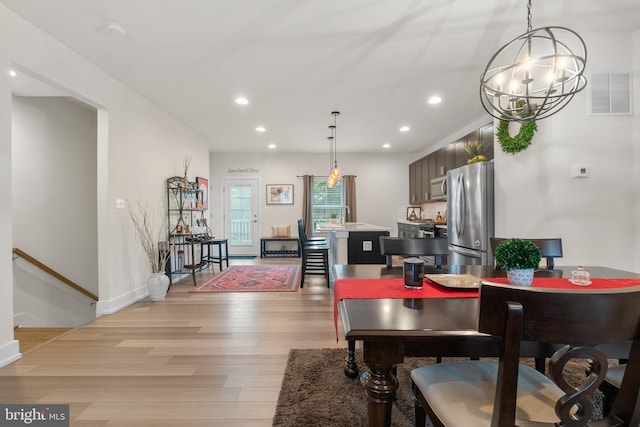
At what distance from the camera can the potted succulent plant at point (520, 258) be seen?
1205 mm

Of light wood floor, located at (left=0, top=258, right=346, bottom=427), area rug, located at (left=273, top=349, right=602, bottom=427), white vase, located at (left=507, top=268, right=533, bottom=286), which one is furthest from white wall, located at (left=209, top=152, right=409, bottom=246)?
white vase, located at (left=507, top=268, right=533, bottom=286)

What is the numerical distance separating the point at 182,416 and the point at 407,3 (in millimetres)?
3086

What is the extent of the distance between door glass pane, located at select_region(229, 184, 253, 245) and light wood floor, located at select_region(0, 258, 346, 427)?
166 inches

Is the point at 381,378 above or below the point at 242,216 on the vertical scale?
below

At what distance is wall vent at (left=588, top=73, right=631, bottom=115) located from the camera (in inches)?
102

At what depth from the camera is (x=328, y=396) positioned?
1717mm

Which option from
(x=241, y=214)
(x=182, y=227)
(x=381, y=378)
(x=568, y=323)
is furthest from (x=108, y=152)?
(x=241, y=214)

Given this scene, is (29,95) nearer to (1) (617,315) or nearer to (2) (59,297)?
(2) (59,297)

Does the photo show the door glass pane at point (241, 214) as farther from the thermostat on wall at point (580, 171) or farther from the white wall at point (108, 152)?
the thermostat on wall at point (580, 171)

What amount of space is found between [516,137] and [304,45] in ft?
7.41

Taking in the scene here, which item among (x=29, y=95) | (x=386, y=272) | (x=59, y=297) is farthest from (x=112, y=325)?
(x=29, y=95)

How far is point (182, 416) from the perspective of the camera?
1.60 m

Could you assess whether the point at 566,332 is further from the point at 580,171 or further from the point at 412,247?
the point at 580,171

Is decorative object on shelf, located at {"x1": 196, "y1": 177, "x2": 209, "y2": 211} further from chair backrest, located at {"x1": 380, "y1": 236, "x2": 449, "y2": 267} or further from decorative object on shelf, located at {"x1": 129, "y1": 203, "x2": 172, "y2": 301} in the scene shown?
chair backrest, located at {"x1": 380, "y1": 236, "x2": 449, "y2": 267}
